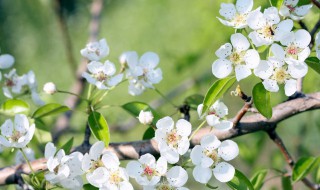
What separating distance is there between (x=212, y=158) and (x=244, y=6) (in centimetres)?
35

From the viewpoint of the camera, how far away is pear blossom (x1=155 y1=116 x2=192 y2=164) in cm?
113

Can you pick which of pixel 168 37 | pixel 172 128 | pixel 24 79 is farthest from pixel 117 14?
pixel 172 128

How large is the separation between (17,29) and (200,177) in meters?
4.74

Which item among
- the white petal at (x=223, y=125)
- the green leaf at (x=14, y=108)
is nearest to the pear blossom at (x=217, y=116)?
the white petal at (x=223, y=125)

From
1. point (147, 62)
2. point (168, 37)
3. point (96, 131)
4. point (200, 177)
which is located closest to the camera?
point (200, 177)

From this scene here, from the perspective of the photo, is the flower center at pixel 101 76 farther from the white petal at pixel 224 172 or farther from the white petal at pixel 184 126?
the white petal at pixel 224 172

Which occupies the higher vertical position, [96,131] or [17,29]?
[96,131]

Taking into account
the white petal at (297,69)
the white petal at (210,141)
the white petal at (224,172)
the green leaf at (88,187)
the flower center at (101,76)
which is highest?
the white petal at (297,69)

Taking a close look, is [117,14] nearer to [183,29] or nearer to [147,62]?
[183,29]

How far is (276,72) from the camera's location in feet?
3.74

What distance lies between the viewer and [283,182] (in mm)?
1504

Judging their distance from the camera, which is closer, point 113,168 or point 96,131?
point 113,168

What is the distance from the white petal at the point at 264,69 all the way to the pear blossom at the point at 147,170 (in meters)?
0.25

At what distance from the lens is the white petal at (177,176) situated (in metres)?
1.12
